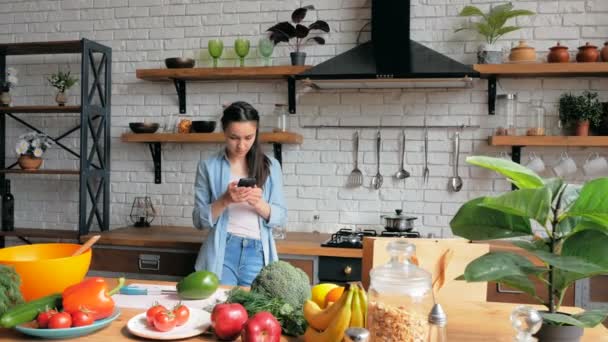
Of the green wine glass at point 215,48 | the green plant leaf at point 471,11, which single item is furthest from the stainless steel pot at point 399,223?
the green wine glass at point 215,48

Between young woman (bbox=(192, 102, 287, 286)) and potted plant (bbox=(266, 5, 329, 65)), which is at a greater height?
potted plant (bbox=(266, 5, 329, 65))

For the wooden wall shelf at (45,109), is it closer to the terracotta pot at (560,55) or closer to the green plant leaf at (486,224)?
the terracotta pot at (560,55)

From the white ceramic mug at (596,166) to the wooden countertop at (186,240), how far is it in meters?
1.47

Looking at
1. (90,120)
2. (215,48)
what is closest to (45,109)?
(90,120)

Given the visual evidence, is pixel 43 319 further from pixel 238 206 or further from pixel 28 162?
pixel 28 162

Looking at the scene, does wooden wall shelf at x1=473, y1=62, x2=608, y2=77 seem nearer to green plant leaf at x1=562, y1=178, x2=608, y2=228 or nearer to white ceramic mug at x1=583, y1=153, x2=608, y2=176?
white ceramic mug at x1=583, y1=153, x2=608, y2=176

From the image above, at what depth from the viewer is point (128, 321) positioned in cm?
150

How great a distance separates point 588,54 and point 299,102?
1.71 m

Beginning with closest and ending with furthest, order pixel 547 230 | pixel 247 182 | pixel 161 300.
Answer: pixel 547 230 < pixel 161 300 < pixel 247 182

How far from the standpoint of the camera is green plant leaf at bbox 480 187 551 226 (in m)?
0.98

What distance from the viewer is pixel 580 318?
3.72 ft

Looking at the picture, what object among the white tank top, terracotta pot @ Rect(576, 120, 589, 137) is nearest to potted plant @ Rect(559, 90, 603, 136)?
terracotta pot @ Rect(576, 120, 589, 137)

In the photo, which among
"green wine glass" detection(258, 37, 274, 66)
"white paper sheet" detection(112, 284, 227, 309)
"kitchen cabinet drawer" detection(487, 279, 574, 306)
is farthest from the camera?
"green wine glass" detection(258, 37, 274, 66)

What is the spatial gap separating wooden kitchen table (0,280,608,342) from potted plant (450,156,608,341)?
31 centimetres
